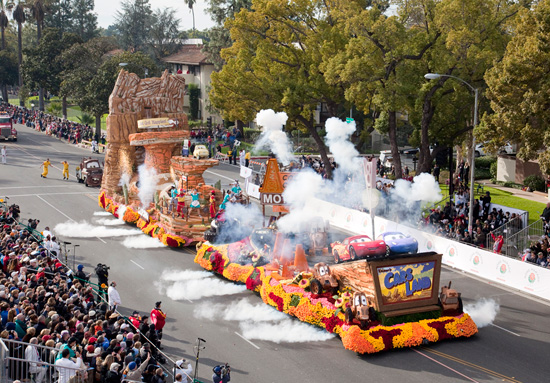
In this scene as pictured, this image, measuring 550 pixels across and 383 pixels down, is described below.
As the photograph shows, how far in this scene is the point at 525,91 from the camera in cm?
3142

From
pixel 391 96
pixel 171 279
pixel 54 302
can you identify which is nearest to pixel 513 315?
pixel 171 279

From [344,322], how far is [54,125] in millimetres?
62686

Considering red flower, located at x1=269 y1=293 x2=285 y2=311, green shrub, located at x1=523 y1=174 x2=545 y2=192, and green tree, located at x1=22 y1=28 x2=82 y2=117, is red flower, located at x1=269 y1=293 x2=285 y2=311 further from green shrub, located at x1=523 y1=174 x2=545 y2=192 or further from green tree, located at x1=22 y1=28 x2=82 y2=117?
green tree, located at x1=22 y1=28 x2=82 y2=117

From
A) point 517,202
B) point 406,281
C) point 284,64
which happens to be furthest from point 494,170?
point 406,281

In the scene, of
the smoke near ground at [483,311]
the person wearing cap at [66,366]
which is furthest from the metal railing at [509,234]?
the person wearing cap at [66,366]

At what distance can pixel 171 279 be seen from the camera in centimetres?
2800

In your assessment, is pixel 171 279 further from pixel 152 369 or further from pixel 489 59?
pixel 489 59

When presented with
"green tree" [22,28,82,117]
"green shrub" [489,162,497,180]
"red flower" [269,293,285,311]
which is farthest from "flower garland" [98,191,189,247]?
"green tree" [22,28,82,117]

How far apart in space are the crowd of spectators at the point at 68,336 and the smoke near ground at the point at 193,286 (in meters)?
5.07

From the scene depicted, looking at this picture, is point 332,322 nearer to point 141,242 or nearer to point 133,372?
point 133,372

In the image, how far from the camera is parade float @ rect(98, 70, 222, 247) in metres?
33.4

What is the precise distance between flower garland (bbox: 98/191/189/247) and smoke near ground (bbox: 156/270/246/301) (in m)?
4.02

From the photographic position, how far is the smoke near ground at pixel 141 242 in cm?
3322

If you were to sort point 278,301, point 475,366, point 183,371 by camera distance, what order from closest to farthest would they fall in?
point 183,371
point 475,366
point 278,301
